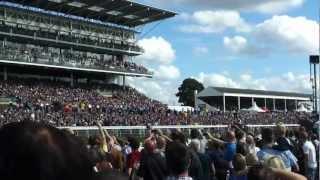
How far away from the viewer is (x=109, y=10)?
7056cm

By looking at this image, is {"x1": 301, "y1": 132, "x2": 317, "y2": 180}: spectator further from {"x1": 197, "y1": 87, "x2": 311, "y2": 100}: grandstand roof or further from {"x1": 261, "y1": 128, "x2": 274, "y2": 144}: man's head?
{"x1": 197, "y1": 87, "x2": 311, "y2": 100}: grandstand roof

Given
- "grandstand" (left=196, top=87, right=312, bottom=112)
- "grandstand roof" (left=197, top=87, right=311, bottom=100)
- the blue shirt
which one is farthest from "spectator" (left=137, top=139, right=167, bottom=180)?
"grandstand roof" (left=197, top=87, right=311, bottom=100)

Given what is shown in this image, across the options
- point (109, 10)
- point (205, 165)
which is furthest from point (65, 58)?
point (205, 165)

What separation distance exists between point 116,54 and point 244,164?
2691 inches

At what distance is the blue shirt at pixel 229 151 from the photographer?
960cm

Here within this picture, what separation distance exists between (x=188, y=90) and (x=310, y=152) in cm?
11174

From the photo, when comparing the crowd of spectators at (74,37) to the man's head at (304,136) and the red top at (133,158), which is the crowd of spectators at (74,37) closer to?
the man's head at (304,136)

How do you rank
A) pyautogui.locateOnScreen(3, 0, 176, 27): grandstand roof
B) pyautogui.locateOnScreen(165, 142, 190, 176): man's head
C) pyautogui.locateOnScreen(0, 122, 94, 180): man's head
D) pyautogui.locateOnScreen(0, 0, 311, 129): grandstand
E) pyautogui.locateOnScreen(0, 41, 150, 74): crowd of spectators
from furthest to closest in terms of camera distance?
1. pyautogui.locateOnScreen(3, 0, 176, 27): grandstand roof
2. pyautogui.locateOnScreen(0, 41, 150, 74): crowd of spectators
3. pyautogui.locateOnScreen(0, 0, 311, 129): grandstand
4. pyautogui.locateOnScreen(165, 142, 190, 176): man's head
5. pyautogui.locateOnScreen(0, 122, 94, 180): man's head

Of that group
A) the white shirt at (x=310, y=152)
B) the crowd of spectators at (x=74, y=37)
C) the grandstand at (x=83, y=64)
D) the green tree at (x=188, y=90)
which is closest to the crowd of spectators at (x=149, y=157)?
the white shirt at (x=310, y=152)

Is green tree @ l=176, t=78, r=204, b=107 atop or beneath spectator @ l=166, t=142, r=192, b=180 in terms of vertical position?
atop

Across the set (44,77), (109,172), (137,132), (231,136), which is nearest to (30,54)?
(44,77)

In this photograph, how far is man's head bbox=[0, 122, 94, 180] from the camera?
182cm

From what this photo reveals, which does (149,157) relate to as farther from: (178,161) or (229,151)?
(178,161)

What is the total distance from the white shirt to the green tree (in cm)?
10555
